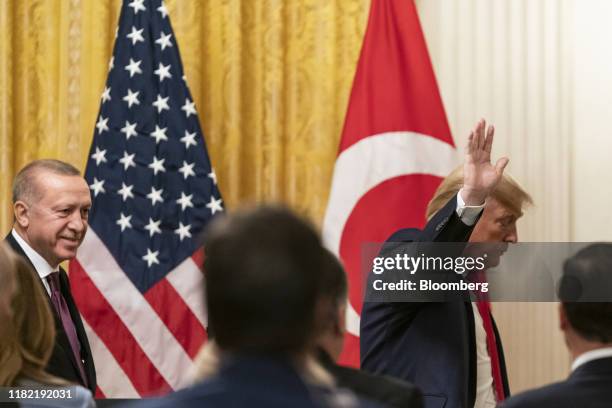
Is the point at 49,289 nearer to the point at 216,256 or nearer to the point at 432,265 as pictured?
the point at 432,265

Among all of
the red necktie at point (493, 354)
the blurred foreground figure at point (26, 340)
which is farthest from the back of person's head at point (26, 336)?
the red necktie at point (493, 354)

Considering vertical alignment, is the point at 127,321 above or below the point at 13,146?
below

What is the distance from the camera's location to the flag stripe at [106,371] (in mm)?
Answer: 5082

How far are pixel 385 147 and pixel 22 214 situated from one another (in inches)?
80.9

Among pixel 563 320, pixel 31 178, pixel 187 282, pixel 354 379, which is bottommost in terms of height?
pixel 187 282

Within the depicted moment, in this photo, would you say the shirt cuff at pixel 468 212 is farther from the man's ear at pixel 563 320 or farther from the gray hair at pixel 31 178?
the gray hair at pixel 31 178

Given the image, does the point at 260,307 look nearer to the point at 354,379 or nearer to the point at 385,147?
the point at 354,379

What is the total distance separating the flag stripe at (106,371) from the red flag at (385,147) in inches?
43.8

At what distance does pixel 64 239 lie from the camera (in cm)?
378

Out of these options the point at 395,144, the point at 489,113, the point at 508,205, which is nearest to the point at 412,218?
the point at 395,144

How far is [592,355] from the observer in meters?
2.05

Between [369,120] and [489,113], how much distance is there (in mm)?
728

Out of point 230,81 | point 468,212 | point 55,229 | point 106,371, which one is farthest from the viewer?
point 230,81

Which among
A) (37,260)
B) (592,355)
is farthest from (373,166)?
(592,355)
